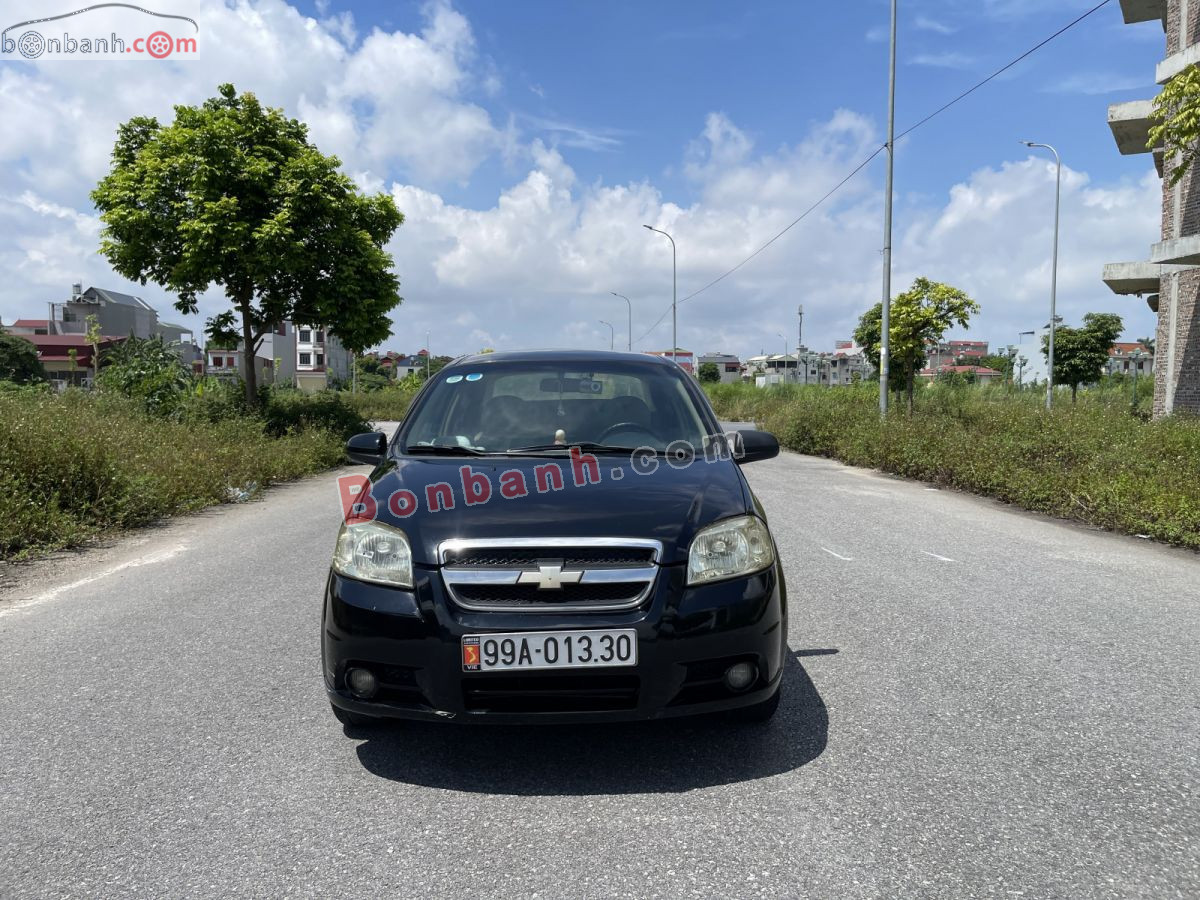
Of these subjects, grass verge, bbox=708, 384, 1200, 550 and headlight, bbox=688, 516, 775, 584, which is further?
grass verge, bbox=708, 384, 1200, 550

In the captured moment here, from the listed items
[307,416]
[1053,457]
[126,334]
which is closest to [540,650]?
→ [1053,457]

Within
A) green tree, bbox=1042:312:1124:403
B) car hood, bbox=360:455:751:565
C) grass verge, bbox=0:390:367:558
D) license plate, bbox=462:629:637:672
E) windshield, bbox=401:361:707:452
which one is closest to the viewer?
license plate, bbox=462:629:637:672

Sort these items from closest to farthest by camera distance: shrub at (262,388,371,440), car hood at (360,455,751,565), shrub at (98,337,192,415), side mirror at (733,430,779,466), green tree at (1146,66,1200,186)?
car hood at (360,455,751,565), side mirror at (733,430,779,466), green tree at (1146,66,1200,186), shrub at (98,337,192,415), shrub at (262,388,371,440)

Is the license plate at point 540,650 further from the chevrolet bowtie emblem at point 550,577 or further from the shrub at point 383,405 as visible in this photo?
the shrub at point 383,405

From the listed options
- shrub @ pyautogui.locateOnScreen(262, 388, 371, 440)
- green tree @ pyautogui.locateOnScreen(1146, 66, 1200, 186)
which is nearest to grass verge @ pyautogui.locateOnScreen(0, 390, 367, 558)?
shrub @ pyautogui.locateOnScreen(262, 388, 371, 440)

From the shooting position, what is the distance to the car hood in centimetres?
296

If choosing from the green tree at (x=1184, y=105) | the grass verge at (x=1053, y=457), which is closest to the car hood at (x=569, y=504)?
the grass verge at (x=1053, y=457)

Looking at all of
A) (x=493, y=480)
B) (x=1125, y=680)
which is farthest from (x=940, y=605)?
(x=493, y=480)

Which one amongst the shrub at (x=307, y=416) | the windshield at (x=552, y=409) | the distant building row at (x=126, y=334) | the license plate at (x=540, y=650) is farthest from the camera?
the distant building row at (x=126, y=334)

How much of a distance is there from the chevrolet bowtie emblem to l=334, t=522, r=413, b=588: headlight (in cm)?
40

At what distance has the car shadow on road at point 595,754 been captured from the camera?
117 inches

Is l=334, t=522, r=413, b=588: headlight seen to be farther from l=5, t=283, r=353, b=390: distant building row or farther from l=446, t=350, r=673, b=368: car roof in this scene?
l=5, t=283, r=353, b=390: distant building row

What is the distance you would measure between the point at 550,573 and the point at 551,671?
310mm

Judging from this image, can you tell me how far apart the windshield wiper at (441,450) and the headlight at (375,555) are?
0.78 metres
